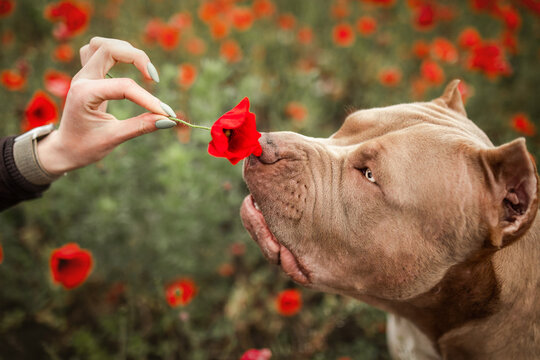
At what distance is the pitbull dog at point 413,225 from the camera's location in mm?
1688

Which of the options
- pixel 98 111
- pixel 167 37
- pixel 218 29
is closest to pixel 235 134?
pixel 98 111

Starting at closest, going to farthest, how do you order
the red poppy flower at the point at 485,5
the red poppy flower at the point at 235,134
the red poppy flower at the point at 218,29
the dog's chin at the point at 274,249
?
the red poppy flower at the point at 235,134 < the dog's chin at the point at 274,249 < the red poppy flower at the point at 218,29 < the red poppy flower at the point at 485,5

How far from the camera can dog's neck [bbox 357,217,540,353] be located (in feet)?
5.96

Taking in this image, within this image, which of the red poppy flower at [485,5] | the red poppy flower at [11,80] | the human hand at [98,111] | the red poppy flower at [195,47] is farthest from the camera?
the red poppy flower at [485,5]

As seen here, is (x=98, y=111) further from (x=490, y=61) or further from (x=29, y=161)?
(x=490, y=61)

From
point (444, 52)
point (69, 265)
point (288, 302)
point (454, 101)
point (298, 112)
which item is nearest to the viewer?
point (69, 265)

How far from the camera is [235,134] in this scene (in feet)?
4.88

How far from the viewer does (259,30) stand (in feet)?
17.3

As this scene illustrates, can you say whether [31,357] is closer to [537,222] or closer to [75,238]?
[75,238]

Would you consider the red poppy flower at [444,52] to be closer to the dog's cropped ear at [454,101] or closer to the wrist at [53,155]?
the dog's cropped ear at [454,101]

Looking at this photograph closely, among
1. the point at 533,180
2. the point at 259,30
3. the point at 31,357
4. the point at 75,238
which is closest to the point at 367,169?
the point at 533,180

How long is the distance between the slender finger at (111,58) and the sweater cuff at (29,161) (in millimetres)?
445

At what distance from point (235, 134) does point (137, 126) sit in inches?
14.0

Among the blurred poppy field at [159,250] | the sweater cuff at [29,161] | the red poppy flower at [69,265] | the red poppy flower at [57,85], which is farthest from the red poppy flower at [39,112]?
the red poppy flower at [69,265]
